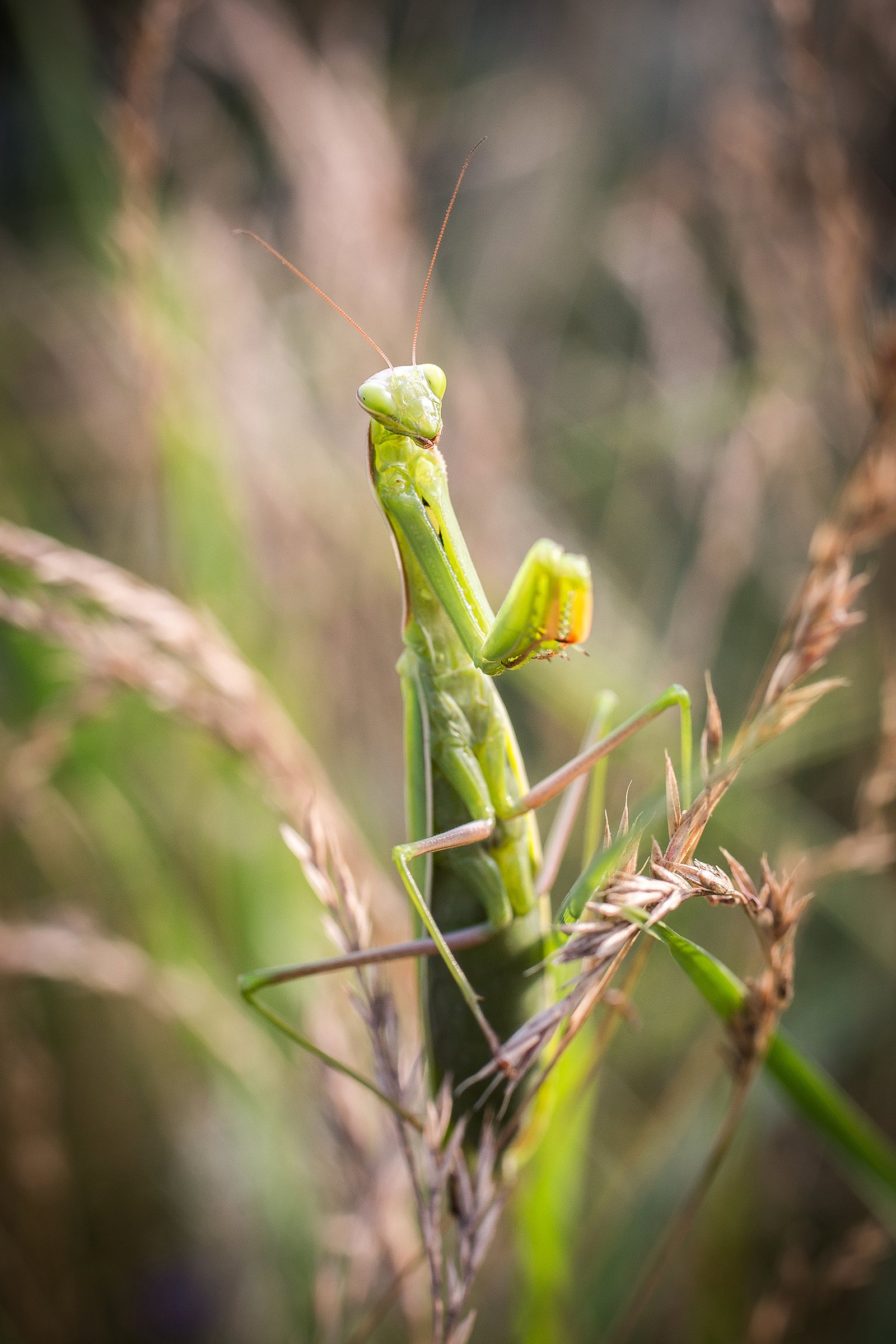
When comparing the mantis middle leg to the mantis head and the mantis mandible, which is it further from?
the mantis head

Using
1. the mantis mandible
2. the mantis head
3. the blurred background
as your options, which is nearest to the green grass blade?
the mantis mandible

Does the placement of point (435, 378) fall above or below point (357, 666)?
above

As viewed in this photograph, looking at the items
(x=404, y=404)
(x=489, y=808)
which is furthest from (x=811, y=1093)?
(x=404, y=404)

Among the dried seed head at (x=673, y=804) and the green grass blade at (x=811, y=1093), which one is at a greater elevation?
the dried seed head at (x=673, y=804)

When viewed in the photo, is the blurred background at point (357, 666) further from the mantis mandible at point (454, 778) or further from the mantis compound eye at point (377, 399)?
the mantis compound eye at point (377, 399)

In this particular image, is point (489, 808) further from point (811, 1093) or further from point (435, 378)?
point (435, 378)

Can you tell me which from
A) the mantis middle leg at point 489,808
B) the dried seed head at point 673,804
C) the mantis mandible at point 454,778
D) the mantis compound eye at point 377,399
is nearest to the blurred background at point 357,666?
the mantis mandible at point 454,778
